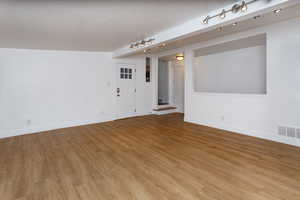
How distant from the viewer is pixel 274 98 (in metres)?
3.77

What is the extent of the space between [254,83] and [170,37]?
10.3 feet

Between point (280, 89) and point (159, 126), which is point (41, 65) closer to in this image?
point (159, 126)

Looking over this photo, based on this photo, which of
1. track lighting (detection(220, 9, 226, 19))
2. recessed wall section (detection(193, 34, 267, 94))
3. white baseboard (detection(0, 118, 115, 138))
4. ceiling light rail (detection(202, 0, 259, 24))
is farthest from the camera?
recessed wall section (detection(193, 34, 267, 94))

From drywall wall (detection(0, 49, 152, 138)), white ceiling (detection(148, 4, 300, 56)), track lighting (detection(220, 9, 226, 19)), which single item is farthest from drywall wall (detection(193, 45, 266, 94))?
drywall wall (detection(0, 49, 152, 138))

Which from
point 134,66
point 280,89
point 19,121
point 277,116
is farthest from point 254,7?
point 19,121

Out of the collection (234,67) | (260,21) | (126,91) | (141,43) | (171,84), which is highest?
(260,21)

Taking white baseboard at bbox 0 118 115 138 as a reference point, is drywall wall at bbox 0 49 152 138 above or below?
above

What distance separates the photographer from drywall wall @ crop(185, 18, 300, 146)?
3.49 m

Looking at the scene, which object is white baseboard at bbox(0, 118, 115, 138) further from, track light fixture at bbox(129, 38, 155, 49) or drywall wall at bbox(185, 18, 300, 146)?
drywall wall at bbox(185, 18, 300, 146)

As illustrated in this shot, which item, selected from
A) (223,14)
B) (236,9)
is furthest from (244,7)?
(223,14)

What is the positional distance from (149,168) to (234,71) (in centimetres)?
446

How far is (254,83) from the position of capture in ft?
16.7

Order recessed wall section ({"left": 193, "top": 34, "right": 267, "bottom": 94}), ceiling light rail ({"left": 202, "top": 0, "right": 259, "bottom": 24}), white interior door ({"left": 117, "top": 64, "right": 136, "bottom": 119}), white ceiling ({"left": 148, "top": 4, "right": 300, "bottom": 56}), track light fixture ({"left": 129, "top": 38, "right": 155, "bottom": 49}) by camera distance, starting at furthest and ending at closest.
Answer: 1. white interior door ({"left": 117, "top": 64, "right": 136, "bottom": 119})
2. recessed wall section ({"left": 193, "top": 34, "right": 267, "bottom": 94})
3. track light fixture ({"left": 129, "top": 38, "right": 155, "bottom": 49})
4. white ceiling ({"left": 148, "top": 4, "right": 300, "bottom": 56})
5. ceiling light rail ({"left": 202, "top": 0, "right": 259, "bottom": 24})

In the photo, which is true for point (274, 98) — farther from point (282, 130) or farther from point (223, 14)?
point (223, 14)
